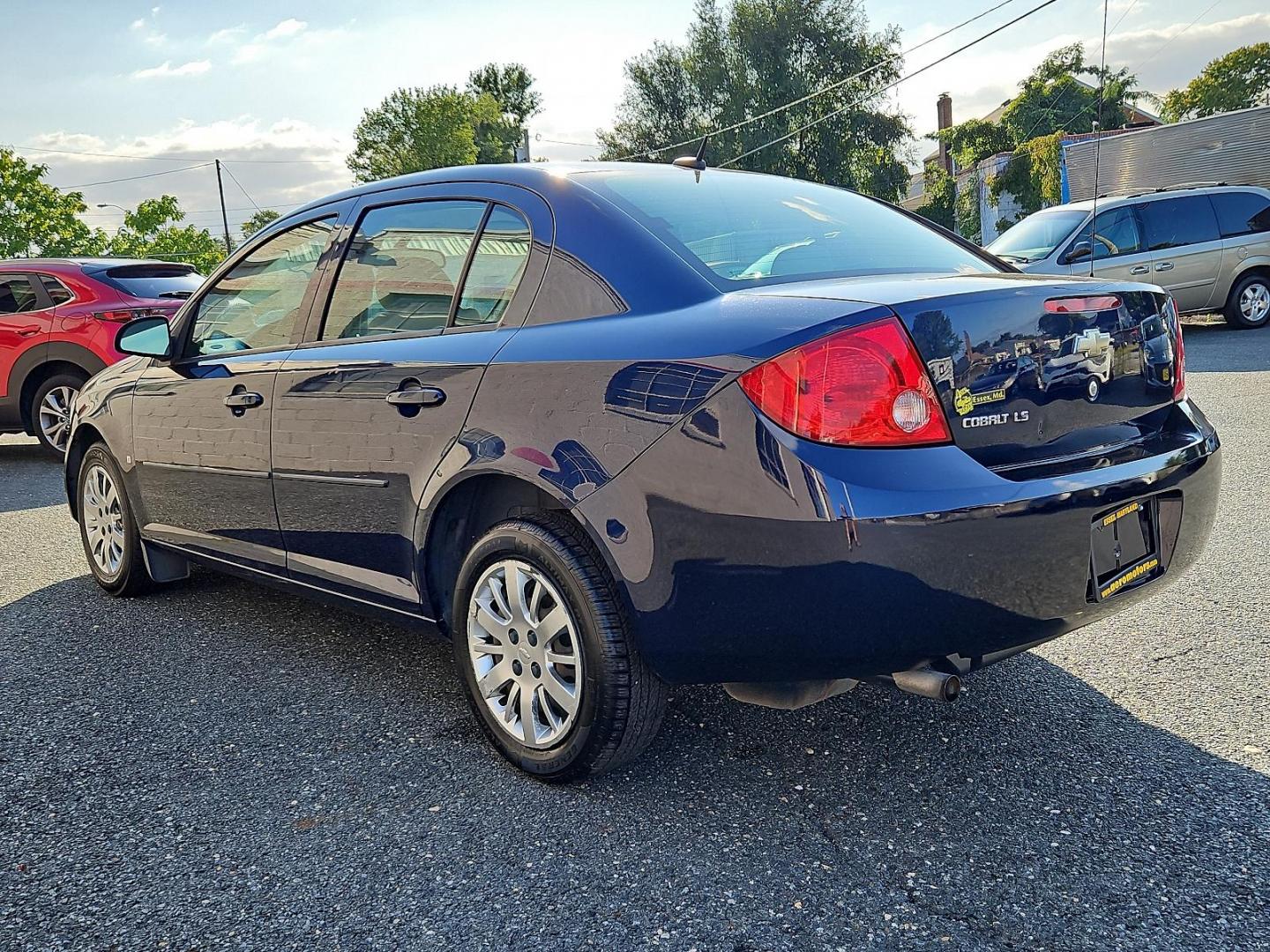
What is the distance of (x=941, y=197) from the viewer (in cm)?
4491

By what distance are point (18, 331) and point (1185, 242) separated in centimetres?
1265

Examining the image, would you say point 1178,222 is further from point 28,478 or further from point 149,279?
point 28,478

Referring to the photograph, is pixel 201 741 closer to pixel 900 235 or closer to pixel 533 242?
pixel 533 242

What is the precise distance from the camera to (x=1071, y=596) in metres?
2.39

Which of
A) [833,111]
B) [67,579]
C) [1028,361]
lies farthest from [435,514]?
[833,111]

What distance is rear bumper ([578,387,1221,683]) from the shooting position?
87.1 inches

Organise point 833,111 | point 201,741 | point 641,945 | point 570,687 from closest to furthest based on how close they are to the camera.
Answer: point 641,945 < point 570,687 < point 201,741 < point 833,111

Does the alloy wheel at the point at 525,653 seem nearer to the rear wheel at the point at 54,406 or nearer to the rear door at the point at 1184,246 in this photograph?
the rear wheel at the point at 54,406

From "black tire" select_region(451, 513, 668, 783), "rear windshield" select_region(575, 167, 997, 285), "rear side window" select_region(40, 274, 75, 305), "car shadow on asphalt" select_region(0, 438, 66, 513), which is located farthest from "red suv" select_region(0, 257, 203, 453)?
"black tire" select_region(451, 513, 668, 783)

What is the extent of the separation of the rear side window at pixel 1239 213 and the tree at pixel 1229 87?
61.9 metres

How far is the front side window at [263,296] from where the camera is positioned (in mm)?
3658

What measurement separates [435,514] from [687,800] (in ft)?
3.32

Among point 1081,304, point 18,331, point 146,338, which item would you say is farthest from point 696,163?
point 18,331

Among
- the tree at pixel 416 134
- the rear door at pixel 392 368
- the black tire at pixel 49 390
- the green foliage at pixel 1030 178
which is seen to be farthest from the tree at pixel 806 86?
the rear door at pixel 392 368
